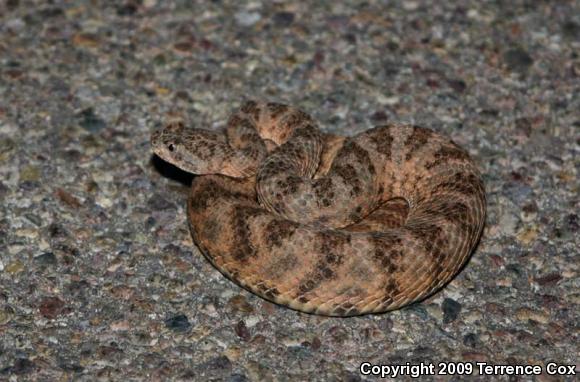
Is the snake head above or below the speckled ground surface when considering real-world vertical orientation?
above

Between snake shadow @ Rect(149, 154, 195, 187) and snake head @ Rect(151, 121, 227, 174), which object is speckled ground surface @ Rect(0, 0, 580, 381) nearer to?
snake shadow @ Rect(149, 154, 195, 187)

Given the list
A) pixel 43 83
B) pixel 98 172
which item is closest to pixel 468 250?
pixel 98 172

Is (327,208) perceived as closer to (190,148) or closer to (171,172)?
(190,148)

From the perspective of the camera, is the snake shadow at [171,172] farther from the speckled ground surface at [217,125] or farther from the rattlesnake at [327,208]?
the rattlesnake at [327,208]

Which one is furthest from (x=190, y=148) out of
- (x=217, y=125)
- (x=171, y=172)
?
(x=217, y=125)

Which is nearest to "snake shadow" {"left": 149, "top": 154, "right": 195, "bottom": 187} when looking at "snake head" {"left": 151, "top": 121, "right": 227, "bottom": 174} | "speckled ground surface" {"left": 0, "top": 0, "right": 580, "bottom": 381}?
"speckled ground surface" {"left": 0, "top": 0, "right": 580, "bottom": 381}

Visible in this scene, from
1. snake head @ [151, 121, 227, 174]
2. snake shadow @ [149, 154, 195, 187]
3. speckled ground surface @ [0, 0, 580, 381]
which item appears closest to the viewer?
speckled ground surface @ [0, 0, 580, 381]
